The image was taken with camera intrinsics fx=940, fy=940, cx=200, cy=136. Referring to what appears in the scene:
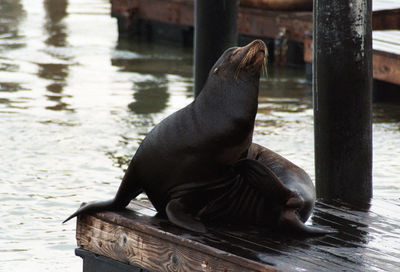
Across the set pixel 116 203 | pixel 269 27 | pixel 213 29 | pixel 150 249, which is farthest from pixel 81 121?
pixel 150 249

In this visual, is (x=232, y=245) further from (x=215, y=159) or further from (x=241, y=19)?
(x=241, y=19)

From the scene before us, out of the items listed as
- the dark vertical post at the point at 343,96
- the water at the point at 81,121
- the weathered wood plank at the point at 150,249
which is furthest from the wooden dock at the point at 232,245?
the water at the point at 81,121

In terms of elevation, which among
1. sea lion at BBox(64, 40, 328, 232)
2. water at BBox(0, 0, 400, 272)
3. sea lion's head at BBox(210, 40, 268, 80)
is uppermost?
sea lion's head at BBox(210, 40, 268, 80)

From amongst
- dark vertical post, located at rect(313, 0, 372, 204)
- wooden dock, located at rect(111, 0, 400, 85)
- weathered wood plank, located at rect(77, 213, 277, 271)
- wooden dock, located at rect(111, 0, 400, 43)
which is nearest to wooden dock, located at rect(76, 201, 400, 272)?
weathered wood plank, located at rect(77, 213, 277, 271)

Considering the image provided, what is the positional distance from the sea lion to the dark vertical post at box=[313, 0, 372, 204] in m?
1.05

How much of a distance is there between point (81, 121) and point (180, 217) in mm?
4946

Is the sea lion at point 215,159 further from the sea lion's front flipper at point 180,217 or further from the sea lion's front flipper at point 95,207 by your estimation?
the sea lion's front flipper at point 95,207

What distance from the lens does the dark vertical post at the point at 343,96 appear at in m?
5.02

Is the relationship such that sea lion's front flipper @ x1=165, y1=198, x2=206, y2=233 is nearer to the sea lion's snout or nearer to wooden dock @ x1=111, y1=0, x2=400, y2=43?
the sea lion's snout

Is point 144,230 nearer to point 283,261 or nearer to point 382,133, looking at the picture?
point 283,261

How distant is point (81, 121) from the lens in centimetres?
884

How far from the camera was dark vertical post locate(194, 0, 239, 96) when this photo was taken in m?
6.65

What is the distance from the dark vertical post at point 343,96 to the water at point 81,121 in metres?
0.21

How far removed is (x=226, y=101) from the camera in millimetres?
4027
